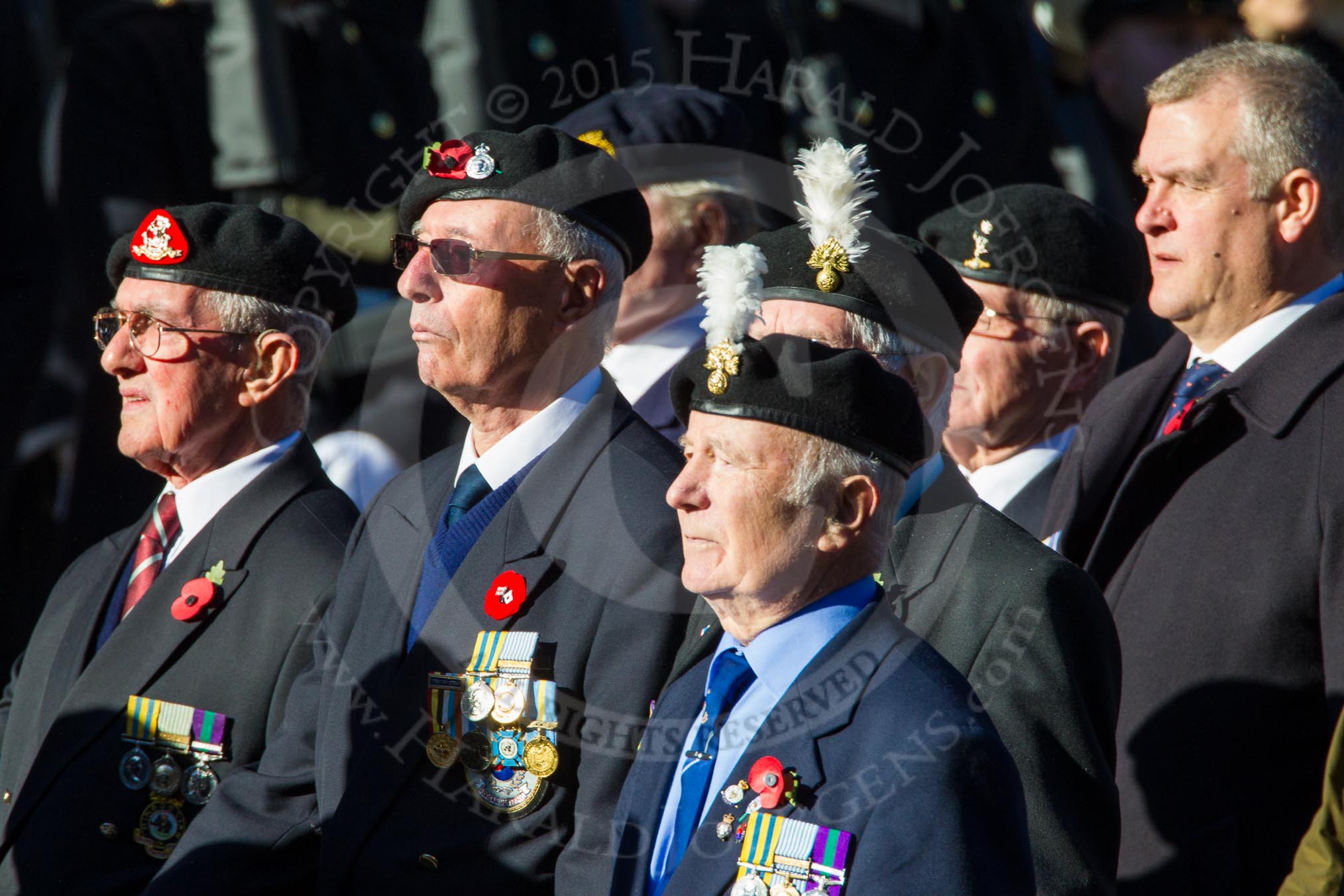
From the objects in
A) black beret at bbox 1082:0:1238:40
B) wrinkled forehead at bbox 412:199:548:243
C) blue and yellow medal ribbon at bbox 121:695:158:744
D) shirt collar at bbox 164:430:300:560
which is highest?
black beret at bbox 1082:0:1238:40

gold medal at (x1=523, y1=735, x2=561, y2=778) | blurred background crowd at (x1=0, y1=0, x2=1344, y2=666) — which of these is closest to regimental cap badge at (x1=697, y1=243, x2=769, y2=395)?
gold medal at (x1=523, y1=735, x2=561, y2=778)

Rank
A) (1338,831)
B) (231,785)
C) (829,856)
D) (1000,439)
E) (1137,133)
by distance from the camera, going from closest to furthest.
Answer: (829,856), (1338,831), (231,785), (1000,439), (1137,133)

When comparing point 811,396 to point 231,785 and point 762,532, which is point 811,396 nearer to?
point 762,532

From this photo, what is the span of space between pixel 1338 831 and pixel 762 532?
1041 mm

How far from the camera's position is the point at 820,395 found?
2701 millimetres

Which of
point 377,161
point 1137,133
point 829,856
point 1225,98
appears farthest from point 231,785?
point 1137,133

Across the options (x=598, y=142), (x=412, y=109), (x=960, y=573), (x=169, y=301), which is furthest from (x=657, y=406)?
(x=412, y=109)

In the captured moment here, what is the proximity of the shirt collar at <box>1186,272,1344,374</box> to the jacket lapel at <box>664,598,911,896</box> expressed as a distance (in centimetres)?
136

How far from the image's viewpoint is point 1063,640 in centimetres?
292

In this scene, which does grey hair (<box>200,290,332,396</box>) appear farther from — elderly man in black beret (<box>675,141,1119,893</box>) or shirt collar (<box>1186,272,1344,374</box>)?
shirt collar (<box>1186,272,1344,374</box>)

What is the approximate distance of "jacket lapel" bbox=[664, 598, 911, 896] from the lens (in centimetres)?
254

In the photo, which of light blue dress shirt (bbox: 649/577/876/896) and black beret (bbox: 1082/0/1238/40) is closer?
light blue dress shirt (bbox: 649/577/876/896)

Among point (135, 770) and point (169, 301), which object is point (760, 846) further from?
point (169, 301)

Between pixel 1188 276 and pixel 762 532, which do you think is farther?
pixel 1188 276
